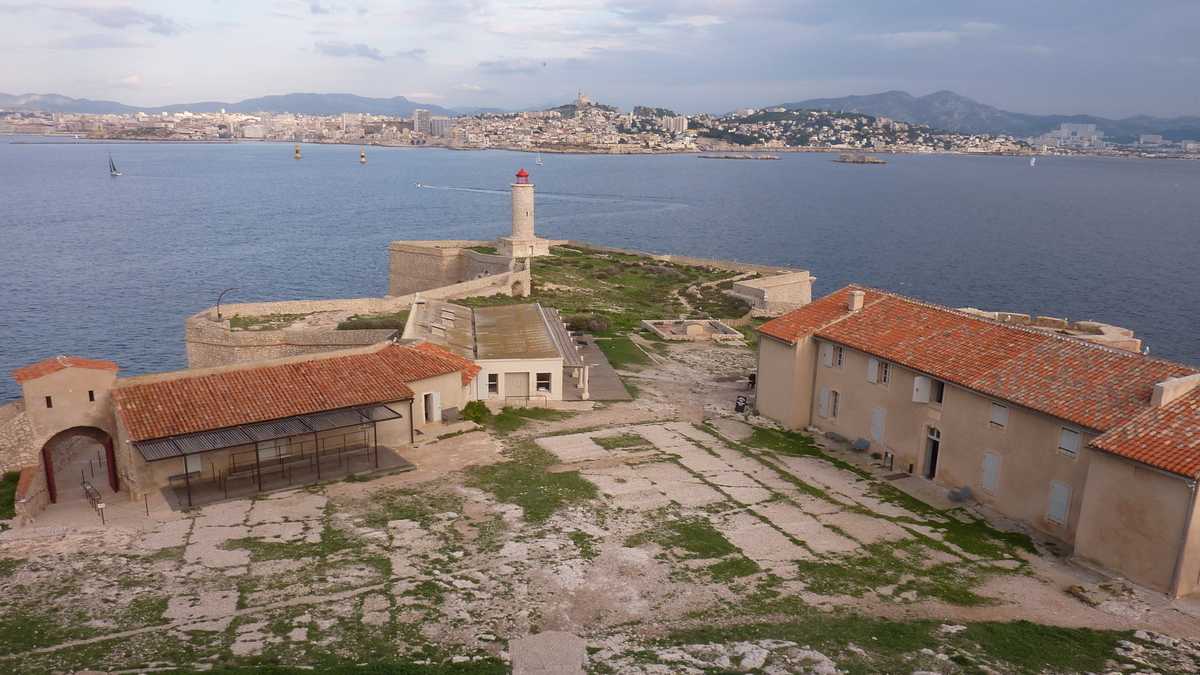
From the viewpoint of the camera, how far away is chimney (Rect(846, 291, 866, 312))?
2920 cm

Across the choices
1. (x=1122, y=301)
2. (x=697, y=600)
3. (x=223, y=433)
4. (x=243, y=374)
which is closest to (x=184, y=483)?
(x=223, y=433)

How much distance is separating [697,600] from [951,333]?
46.4 ft

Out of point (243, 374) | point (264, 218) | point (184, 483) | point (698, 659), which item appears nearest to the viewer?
point (698, 659)

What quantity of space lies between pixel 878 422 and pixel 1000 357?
4.37 meters

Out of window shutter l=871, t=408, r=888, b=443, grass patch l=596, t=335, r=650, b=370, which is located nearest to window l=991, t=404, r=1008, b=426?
window shutter l=871, t=408, r=888, b=443

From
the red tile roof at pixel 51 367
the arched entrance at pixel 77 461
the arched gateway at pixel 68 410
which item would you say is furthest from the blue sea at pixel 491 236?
the red tile roof at pixel 51 367

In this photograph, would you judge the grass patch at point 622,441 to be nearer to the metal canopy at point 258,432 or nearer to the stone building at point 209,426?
the stone building at point 209,426

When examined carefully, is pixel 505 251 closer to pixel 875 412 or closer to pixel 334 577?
pixel 875 412

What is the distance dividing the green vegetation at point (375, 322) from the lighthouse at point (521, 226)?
70.4 ft

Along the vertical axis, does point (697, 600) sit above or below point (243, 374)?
below

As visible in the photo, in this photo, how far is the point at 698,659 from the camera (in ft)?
46.2

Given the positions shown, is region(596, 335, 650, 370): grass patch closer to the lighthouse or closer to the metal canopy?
the metal canopy

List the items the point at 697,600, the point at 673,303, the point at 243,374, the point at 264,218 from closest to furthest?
the point at 697,600
the point at 243,374
the point at 673,303
the point at 264,218

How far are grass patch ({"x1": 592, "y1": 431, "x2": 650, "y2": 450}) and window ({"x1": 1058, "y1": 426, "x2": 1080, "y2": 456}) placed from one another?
11555mm
